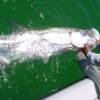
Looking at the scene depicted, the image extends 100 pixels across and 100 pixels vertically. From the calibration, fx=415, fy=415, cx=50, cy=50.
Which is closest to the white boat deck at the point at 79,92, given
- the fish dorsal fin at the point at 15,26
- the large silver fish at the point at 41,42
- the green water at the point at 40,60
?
the green water at the point at 40,60

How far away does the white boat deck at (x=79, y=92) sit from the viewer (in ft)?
21.5

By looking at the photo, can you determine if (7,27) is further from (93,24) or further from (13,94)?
(93,24)

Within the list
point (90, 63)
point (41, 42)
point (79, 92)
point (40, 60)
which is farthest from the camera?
point (40, 60)

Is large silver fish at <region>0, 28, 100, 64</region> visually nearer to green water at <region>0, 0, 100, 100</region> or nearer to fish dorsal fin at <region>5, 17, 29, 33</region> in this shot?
fish dorsal fin at <region>5, 17, 29, 33</region>

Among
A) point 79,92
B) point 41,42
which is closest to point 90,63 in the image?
point 79,92

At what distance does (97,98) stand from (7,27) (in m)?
2.35

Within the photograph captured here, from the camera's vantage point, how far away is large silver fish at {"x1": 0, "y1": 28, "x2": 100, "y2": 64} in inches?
291

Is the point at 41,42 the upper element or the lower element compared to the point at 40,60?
upper

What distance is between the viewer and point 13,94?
7527mm

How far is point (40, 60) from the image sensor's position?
8.20 meters

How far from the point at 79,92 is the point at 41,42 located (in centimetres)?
137

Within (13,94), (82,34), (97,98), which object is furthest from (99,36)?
(13,94)

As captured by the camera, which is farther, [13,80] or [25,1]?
[25,1]

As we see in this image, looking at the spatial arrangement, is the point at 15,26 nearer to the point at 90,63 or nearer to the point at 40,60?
the point at 40,60
